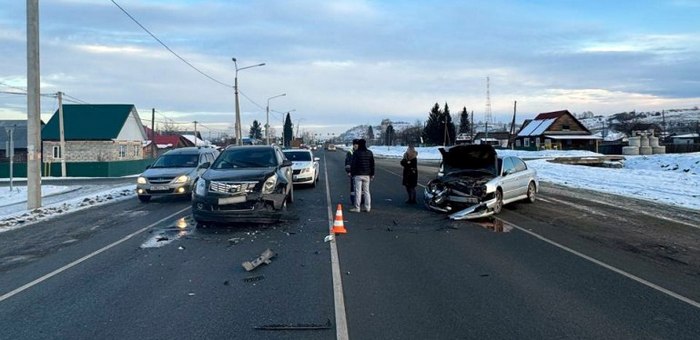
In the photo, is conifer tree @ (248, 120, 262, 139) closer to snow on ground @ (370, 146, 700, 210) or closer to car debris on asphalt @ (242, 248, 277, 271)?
snow on ground @ (370, 146, 700, 210)

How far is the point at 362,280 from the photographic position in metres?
6.72

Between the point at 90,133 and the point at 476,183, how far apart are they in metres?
47.4

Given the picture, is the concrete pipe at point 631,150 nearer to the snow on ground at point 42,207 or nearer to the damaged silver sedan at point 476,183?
the damaged silver sedan at point 476,183

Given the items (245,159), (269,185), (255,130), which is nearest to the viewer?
(269,185)

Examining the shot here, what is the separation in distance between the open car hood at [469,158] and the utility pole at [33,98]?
11.1 m

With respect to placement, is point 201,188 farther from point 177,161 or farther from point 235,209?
point 177,161

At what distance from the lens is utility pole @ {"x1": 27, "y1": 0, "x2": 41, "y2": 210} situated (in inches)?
603

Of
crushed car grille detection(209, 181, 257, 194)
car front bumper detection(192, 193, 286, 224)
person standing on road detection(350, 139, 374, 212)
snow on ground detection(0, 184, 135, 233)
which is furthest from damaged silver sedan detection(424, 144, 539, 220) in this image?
snow on ground detection(0, 184, 135, 233)

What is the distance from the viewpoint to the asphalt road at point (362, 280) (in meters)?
5.08

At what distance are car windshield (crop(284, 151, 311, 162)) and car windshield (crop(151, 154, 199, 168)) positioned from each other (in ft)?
15.2

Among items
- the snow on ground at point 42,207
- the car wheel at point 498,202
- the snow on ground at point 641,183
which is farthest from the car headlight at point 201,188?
the snow on ground at point 641,183

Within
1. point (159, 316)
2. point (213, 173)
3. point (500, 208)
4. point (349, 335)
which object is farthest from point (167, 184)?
point (349, 335)

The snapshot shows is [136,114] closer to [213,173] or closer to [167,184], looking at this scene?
[167,184]

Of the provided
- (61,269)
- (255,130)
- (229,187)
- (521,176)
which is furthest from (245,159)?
(255,130)
